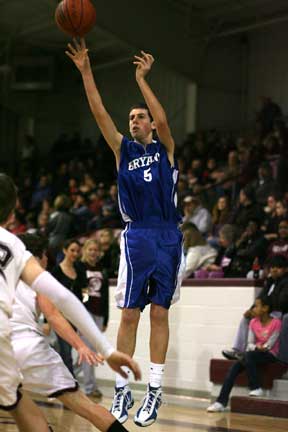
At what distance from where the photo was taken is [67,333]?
4305 millimetres

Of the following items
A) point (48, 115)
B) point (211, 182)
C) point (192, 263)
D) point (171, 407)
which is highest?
point (48, 115)

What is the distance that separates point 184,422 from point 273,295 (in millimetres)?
2494

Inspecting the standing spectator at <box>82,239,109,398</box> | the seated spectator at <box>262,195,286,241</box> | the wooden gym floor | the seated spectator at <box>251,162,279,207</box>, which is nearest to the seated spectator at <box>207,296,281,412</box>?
the wooden gym floor

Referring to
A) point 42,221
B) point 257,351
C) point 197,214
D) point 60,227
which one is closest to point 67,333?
point 257,351

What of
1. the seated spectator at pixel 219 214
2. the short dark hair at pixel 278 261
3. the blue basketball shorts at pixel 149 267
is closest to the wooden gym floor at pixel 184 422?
the blue basketball shorts at pixel 149 267

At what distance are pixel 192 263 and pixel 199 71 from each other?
9.15m

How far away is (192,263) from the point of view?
12.6 meters

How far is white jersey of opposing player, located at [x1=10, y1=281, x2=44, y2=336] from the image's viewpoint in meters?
5.32

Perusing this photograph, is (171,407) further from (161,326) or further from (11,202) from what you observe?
(11,202)

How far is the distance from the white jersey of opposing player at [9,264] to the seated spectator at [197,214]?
32.4 feet

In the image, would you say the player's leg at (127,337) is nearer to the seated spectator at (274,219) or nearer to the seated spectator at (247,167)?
the seated spectator at (274,219)

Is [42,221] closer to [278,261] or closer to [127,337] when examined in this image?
[278,261]

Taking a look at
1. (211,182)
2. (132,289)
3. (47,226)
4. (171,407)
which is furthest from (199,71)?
(132,289)

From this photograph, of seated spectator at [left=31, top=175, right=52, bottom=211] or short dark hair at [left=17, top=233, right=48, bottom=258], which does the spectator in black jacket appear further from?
short dark hair at [left=17, top=233, right=48, bottom=258]
